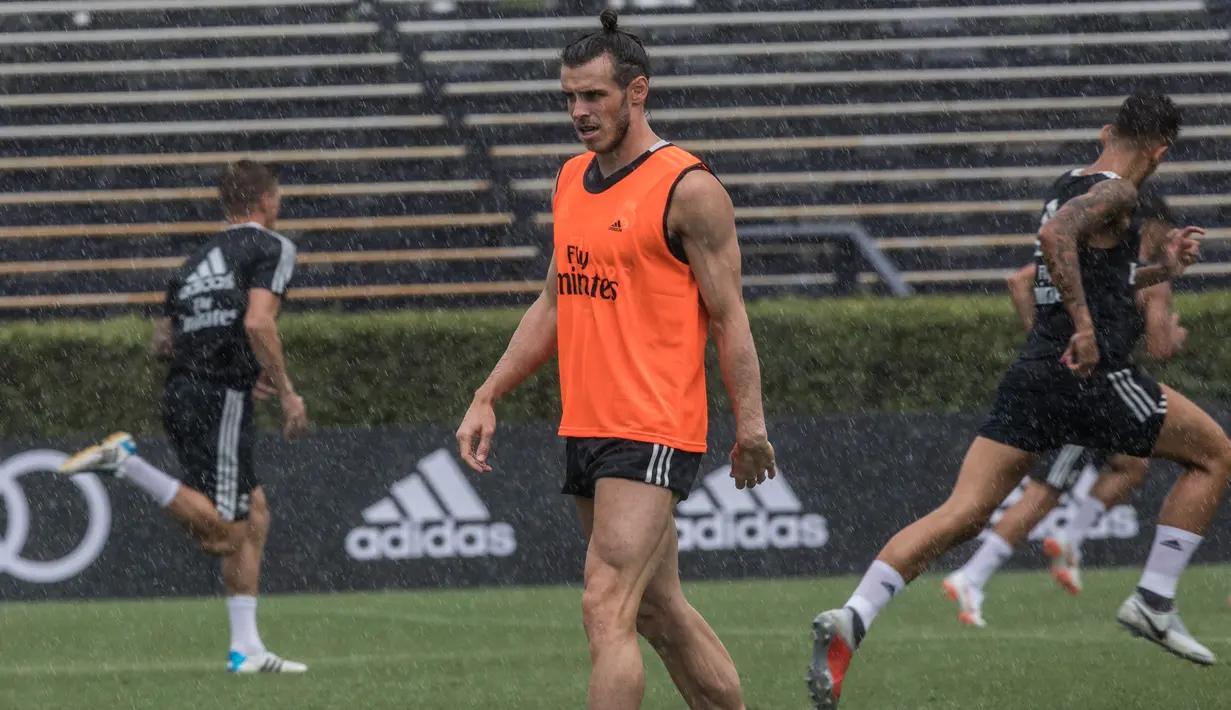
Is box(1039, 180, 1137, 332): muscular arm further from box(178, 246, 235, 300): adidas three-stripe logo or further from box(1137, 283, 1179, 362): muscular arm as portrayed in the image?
box(178, 246, 235, 300): adidas three-stripe logo

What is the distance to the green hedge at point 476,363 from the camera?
11.4 metres

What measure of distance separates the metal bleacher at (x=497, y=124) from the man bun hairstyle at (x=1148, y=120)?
9.19m

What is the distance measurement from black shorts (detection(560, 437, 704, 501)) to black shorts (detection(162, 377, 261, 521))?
3.50 metres

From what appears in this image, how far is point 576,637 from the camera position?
27.1ft

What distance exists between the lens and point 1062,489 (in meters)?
8.58

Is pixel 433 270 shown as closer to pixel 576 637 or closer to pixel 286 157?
pixel 286 157

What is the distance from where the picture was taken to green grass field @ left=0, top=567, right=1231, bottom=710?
20.9ft

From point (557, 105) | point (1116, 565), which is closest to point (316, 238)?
point (557, 105)

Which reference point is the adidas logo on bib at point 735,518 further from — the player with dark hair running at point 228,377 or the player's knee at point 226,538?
the player's knee at point 226,538

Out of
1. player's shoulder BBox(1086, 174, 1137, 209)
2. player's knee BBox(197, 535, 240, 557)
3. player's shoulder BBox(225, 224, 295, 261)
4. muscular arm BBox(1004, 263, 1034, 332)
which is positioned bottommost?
player's knee BBox(197, 535, 240, 557)

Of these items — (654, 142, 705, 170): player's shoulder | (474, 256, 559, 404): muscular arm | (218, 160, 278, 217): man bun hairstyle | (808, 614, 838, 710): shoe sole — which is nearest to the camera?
(654, 142, 705, 170): player's shoulder

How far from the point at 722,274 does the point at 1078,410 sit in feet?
7.11

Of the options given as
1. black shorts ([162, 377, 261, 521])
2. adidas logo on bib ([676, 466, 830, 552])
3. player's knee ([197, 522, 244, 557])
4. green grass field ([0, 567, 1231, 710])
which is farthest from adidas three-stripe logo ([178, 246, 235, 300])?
adidas logo on bib ([676, 466, 830, 552])

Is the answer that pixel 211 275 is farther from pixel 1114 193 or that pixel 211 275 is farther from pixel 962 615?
pixel 1114 193
